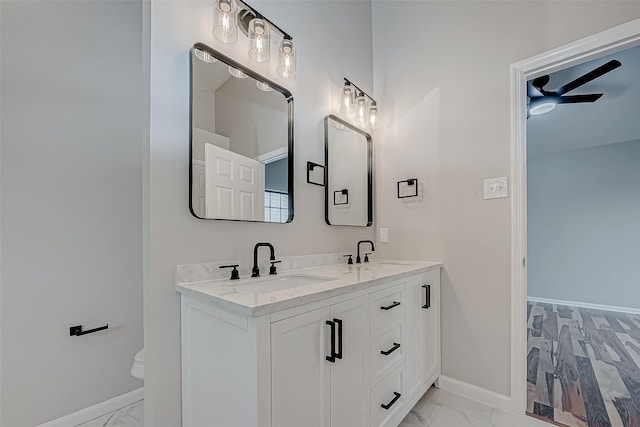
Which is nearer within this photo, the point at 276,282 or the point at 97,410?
the point at 276,282

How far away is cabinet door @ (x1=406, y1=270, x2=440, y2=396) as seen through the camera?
1.58 metres

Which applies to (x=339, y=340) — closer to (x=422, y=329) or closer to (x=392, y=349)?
(x=392, y=349)

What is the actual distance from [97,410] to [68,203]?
1.14 metres

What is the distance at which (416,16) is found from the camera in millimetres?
2184

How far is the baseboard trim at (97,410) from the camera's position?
148 cm

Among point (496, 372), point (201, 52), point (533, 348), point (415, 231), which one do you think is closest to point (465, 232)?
point (415, 231)

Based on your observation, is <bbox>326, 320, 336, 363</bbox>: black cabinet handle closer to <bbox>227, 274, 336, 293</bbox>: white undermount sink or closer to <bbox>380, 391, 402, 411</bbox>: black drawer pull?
<bbox>227, 274, 336, 293</bbox>: white undermount sink

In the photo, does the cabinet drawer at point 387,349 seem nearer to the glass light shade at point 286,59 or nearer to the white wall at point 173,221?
the white wall at point 173,221

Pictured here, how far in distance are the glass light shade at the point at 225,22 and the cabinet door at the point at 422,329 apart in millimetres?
1514

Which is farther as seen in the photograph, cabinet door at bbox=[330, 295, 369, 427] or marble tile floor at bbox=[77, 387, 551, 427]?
marble tile floor at bbox=[77, 387, 551, 427]

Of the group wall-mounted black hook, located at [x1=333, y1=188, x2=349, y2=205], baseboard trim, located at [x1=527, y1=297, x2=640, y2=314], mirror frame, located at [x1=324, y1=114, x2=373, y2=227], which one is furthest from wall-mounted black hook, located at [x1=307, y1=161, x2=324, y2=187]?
baseboard trim, located at [x1=527, y1=297, x2=640, y2=314]

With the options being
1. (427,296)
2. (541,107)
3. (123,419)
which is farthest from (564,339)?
(123,419)

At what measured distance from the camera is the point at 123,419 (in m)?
1.58

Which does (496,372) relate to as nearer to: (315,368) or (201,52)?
(315,368)
